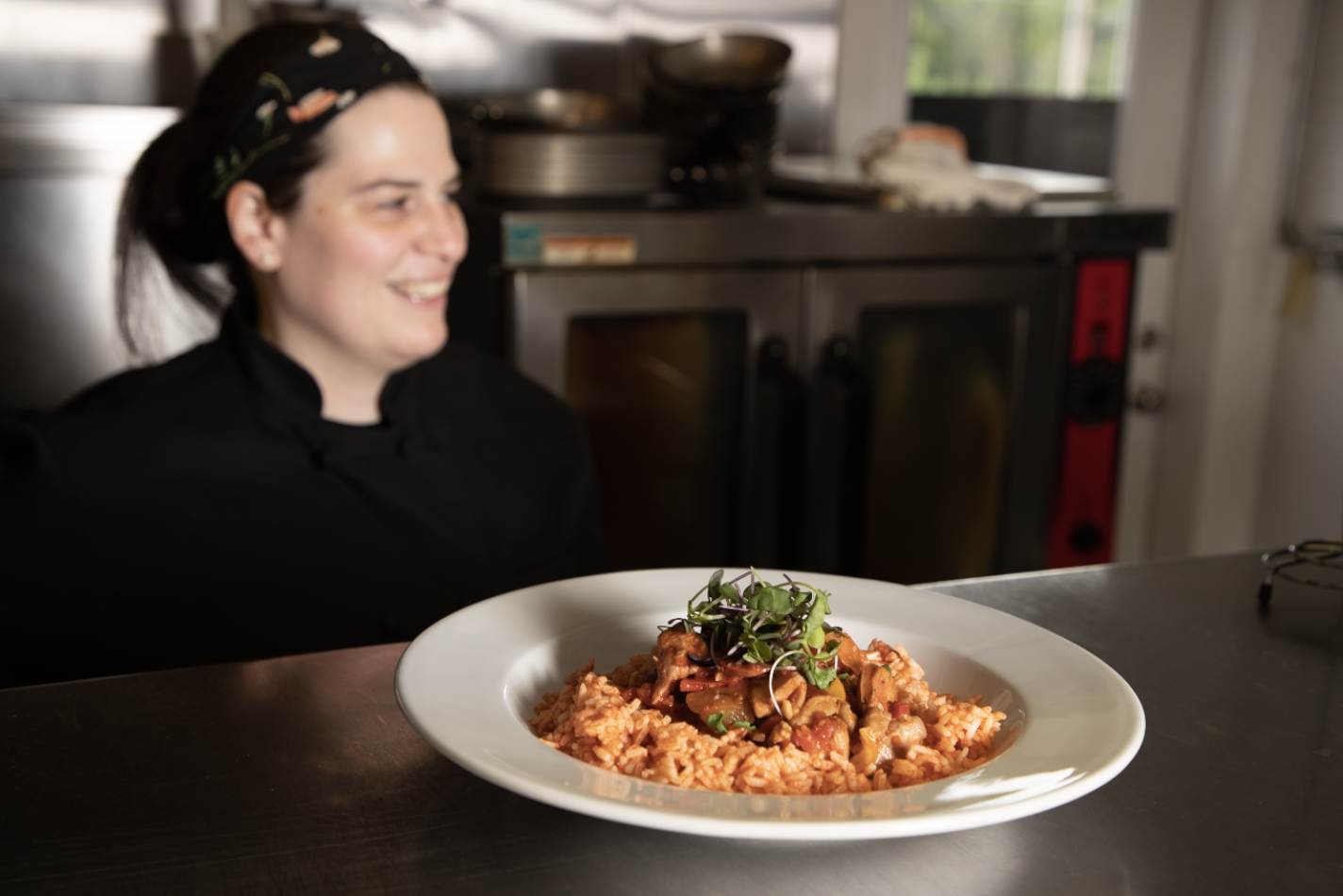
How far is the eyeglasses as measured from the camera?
3.60ft

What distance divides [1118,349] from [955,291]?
41 cm

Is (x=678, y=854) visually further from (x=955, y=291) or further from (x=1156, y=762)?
(x=955, y=291)

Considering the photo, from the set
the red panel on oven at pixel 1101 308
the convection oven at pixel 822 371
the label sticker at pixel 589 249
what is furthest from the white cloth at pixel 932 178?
the label sticker at pixel 589 249

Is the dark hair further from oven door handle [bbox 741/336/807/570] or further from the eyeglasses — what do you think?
the eyeglasses

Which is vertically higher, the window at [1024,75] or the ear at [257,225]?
the window at [1024,75]

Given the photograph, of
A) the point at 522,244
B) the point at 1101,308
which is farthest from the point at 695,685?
the point at 1101,308

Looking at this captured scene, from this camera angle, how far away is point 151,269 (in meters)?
2.30

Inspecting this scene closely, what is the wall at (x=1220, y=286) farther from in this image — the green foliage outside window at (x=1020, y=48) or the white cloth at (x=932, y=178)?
the white cloth at (x=932, y=178)

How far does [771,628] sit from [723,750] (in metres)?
0.10

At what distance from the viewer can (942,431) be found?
8.14 ft

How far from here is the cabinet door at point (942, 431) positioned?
2330mm

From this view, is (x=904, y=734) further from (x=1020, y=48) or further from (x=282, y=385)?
(x=1020, y=48)

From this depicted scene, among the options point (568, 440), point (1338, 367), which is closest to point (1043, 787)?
point (568, 440)

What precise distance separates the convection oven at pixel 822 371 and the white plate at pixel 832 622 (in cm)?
116
